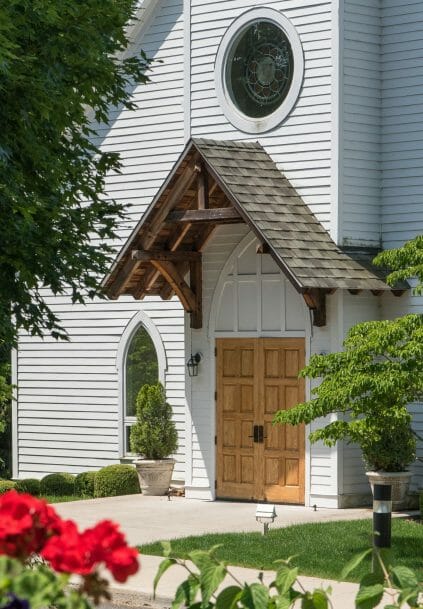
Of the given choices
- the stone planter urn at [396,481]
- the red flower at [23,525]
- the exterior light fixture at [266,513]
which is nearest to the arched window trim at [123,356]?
the stone planter urn at [396,481]

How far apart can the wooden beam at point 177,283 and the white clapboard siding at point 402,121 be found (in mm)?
3263

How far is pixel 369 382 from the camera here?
48.8 feet

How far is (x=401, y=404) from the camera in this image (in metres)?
15.3

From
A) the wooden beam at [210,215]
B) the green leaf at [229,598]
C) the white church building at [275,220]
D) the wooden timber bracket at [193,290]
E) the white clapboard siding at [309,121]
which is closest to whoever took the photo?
the green leaf at [229,598]

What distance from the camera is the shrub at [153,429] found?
2205cm

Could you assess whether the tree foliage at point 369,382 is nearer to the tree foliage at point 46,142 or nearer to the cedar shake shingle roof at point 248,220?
the cedar shake shingle roof at point 248,220

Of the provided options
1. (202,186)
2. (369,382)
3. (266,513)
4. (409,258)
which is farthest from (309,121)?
(266,513)

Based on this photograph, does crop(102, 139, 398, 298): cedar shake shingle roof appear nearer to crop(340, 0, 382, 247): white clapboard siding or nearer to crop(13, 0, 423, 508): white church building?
crop(13, 0, 423, 508): white church building

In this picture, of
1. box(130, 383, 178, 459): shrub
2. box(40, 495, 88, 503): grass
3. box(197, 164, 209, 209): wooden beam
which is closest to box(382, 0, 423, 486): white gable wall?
box(197, 164, 209, 209): wooden beam

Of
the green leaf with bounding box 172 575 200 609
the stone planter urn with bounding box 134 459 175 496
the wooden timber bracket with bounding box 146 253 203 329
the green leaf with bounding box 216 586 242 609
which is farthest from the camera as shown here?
the stone planter urn with bounding box 134 459 175 496

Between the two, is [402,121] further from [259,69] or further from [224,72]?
[224,72]

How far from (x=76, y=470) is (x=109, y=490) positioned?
2353 millimetres

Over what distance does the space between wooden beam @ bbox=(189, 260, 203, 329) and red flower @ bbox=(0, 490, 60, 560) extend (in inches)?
698

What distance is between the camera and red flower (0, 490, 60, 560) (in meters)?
3.71
